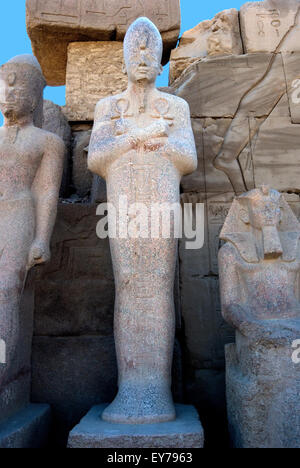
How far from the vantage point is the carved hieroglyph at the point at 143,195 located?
2537mm

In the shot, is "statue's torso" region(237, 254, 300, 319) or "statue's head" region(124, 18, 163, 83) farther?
"statue's head" region(124, 18, 163, 83)

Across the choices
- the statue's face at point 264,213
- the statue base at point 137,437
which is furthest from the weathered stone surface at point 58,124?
the statue base at point 137,437

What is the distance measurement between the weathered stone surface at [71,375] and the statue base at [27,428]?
0.22 metres

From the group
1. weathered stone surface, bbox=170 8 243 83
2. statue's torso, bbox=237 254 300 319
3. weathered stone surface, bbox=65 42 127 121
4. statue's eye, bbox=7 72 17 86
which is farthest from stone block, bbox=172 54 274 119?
statue's torso, bbox=237 254 300 319

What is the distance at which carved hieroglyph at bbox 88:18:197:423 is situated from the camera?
2.54m

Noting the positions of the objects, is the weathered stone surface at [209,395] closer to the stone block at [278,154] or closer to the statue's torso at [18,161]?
the stone block at [278,154]

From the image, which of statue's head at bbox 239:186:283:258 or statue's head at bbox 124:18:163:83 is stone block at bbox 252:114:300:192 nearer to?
statue's head at bbox 239:186:283:258

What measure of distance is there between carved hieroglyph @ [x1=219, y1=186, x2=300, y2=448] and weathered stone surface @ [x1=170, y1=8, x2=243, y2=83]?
2.27 m

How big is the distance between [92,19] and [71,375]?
415 cm

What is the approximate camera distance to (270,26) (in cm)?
456

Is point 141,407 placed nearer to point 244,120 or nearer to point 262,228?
point 262,228

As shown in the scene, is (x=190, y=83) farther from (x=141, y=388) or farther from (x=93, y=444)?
(x=93, y=444)

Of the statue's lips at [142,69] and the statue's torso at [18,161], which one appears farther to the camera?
the statue's lips at [142,69]

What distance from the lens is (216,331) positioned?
11.8ft
